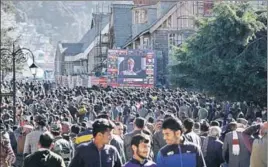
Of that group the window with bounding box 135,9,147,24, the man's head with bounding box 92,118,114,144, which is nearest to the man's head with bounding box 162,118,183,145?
the man's head with bounding box 92,118,114,144

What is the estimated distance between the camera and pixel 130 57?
34.4 meters

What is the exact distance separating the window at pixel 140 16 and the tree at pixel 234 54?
2179 cm

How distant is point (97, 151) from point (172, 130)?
96 cm

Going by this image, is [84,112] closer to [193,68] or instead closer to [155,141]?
[193,68]

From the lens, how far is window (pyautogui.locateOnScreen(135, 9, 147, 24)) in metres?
46.1

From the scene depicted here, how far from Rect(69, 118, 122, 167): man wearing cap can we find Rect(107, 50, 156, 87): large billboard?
87.6 feet

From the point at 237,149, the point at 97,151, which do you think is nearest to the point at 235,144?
the point at 237,149

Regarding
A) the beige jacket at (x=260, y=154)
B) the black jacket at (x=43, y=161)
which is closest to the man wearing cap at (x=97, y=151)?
the black jacket at (x=43, y=161)

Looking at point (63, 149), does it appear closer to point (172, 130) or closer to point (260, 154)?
point (260, 154)

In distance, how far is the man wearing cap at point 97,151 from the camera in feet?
24.0

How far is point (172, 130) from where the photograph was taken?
6898mm

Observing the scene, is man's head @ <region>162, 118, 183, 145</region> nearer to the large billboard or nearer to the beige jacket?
the beige jacket

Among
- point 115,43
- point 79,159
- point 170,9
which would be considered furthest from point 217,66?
point 115,43

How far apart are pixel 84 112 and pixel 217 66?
15.8ft
